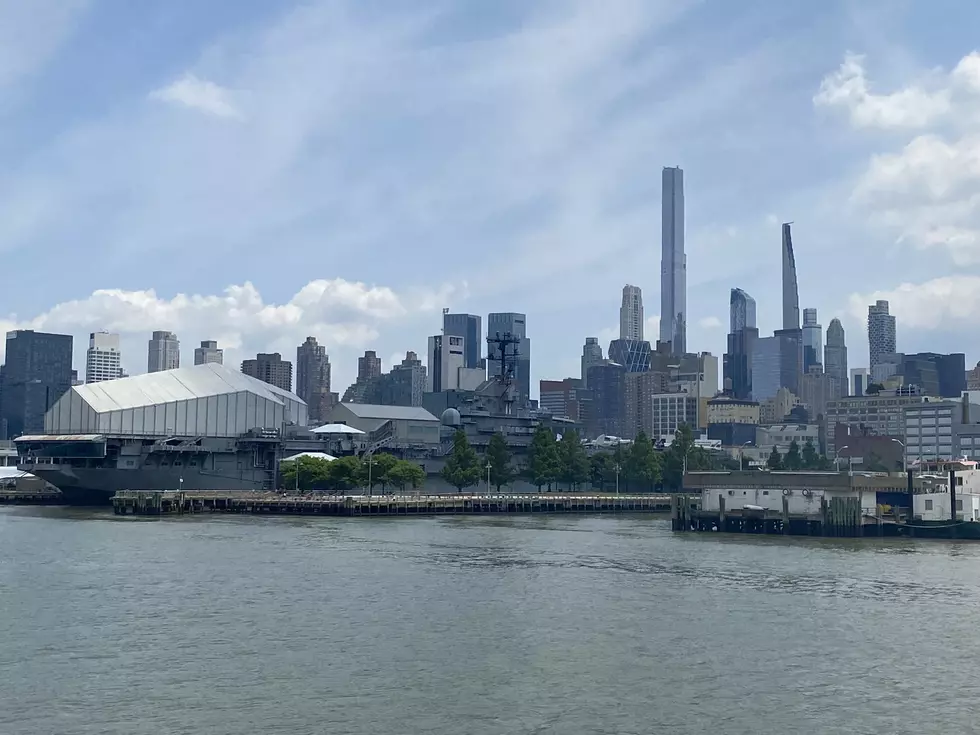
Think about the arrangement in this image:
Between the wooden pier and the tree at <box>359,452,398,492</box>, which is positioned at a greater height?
the tree at <box>359,452,398,492</box>

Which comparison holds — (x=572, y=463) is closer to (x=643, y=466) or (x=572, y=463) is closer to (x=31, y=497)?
(x=643, y=466)

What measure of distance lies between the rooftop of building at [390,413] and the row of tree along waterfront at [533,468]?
43.3ft

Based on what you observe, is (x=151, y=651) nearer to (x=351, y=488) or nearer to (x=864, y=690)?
(x=864, y=690)

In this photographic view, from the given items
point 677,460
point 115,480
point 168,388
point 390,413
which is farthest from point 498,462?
point 168,388

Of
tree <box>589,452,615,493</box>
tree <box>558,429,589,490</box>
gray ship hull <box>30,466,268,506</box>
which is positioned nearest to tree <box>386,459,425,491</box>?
gray ship hull <box>30,466,268,506</box>

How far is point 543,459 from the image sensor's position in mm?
157875

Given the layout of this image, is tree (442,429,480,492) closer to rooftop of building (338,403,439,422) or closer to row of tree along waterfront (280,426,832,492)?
row of tree along waterfront (280,426,832,492)

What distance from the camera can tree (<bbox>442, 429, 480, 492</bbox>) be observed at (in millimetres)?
147250

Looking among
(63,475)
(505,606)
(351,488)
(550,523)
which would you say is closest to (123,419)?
(63,475)

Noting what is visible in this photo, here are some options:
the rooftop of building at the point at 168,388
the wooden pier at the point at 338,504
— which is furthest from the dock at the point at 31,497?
the wooden pier at the point at 338,504

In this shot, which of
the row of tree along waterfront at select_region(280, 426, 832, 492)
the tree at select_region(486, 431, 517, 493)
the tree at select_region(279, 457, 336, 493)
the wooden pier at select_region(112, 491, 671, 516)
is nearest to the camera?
the wooden pier at select_region(112, 491, 671, 516)

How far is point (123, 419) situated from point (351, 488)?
117ft

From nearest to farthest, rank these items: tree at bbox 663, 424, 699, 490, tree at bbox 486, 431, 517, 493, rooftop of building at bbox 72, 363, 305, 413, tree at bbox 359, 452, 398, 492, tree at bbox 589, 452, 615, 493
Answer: tree at bbox 359, 452, 398, 492
tree at bbox 486, 431, 517, 493
rooftop of building at bbox 72, 363, 305, 413
tree at bbox 589, 452, 615, 493
tree at bbox 663, 424, 699, 490

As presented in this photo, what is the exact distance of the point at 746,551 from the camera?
266 ft
